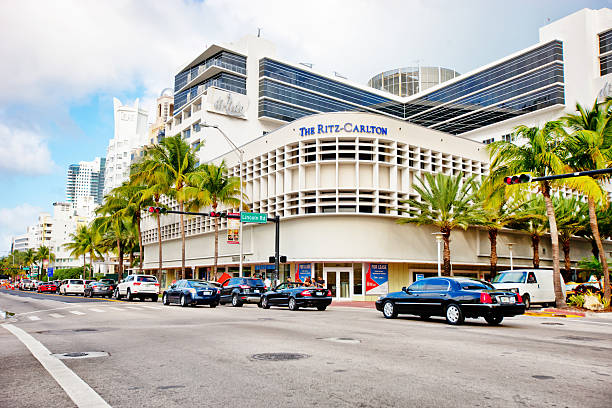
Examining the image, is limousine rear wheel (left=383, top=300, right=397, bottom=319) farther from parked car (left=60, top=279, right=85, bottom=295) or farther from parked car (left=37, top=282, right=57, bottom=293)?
parked car (left=37, top=282, right=57, bottom=293)

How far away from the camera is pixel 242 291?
1125 inches

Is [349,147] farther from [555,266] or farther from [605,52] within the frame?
[605,52]

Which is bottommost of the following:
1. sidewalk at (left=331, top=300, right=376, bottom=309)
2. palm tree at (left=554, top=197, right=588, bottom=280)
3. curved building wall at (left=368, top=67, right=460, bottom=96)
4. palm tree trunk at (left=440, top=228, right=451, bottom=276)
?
sidewalk at (left=331, top=300, right=376, bottom=309)

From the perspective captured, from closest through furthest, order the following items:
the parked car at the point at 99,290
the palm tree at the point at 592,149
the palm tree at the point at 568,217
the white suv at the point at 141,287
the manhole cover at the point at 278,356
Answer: the manhole cover at the point at 278,356
the palm tree at the point at 592,149
the white suv at the point at 141,287
the palm tree at the point at 568,217
the parked car at the point at 99,290

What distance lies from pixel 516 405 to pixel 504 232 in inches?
1653

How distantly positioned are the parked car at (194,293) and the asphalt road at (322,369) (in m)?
12.6

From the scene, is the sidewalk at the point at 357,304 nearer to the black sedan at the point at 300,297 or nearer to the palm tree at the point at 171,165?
the black sedan at the point at 300,297

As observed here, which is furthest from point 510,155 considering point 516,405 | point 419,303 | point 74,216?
point 74,216

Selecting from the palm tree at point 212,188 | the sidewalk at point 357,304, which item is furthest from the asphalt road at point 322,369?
the palm tree at point 212,188

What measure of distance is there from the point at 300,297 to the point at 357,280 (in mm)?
13581

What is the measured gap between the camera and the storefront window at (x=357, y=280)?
121 ft

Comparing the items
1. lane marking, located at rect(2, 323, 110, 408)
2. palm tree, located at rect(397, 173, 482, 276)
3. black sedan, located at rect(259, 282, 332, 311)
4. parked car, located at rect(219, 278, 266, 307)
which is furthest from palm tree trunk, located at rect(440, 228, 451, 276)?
lane marking, located at rect(2, 323, 110, 408)

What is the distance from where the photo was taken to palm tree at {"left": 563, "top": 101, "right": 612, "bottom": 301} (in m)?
24.3

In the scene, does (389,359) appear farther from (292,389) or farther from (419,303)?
(419,303)
